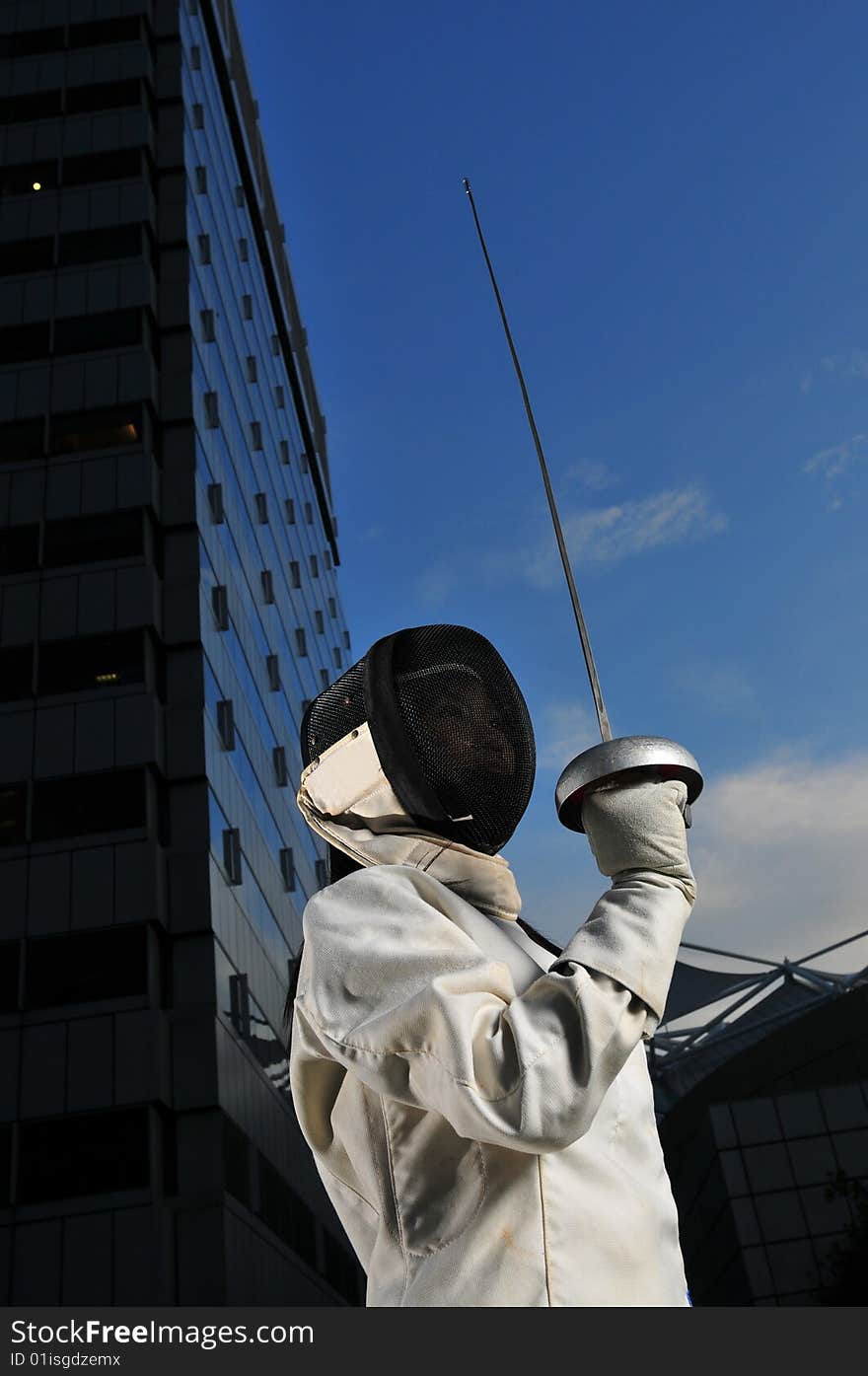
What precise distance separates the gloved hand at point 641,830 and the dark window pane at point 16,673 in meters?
21.2

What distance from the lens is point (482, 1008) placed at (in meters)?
1.43

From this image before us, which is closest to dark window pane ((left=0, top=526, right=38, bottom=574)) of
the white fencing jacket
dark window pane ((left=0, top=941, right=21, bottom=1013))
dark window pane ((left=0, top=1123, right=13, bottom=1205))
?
dark window pane ((left=0, top=941, right=21, bottom=1013))

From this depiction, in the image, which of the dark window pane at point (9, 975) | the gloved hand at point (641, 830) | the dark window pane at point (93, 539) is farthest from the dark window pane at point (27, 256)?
the gloved hand at point (641, 830)

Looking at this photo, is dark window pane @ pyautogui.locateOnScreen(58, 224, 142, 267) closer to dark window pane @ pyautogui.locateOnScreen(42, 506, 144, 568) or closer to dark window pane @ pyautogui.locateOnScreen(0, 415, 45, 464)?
dark window pane @ pyautogui.locateOnScreen(0, 415, 45, 464)

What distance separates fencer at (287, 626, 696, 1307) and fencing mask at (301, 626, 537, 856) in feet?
0.09

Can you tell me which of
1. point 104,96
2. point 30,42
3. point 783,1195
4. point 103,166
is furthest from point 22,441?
point 783,1195

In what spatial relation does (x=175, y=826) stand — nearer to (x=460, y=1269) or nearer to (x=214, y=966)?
(x=214, y=966)

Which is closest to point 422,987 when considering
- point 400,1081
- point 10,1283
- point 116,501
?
point 400,1081

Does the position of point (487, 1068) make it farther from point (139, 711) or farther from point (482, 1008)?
point (139, 711)

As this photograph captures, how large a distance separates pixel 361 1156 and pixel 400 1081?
0.80 feet

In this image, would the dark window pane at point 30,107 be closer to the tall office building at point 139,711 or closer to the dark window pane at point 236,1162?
the tall office building at point 139,711

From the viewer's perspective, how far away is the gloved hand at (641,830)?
1616mm

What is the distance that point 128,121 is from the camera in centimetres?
2734

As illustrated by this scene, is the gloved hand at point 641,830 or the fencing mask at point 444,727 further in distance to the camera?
the fencing mask at point 444,727
